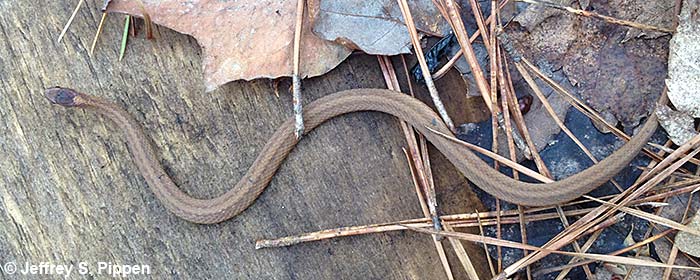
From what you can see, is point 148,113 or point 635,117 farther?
point 148,113

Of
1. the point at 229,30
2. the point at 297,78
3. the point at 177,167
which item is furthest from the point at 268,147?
the point at 229,30

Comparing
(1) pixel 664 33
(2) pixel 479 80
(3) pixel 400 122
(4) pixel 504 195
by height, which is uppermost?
(1) pixel 664 33

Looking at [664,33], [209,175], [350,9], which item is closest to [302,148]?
[209,175]

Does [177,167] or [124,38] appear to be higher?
[124,38]

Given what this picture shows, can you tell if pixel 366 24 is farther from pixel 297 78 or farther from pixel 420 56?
pixel 297 78

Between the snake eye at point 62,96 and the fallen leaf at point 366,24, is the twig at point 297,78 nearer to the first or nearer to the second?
the fallen leaf at point 366,24

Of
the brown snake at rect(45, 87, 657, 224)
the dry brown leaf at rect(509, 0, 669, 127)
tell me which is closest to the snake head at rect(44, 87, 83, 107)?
the brown snake at rect(45, 87, 657, 224)

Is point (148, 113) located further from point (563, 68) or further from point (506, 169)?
point (563, 68)

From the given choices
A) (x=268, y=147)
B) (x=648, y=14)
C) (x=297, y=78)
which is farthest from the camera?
(x=268, y=147)
